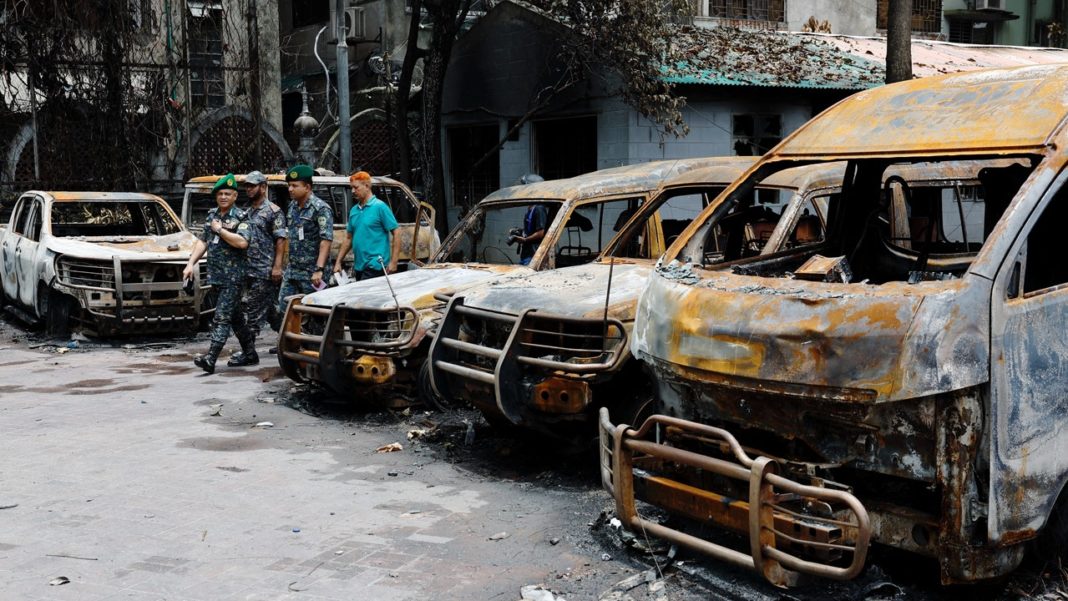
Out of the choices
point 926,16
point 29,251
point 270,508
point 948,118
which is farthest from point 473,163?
point 948,118

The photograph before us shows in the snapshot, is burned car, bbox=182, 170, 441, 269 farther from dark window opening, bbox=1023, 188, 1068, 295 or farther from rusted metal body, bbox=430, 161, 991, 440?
dark window opening, bbox=1023, 188, 1068, 295

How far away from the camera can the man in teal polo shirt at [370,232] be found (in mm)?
9914

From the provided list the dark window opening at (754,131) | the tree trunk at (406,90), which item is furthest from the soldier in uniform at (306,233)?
the dark window opening at (754,131)

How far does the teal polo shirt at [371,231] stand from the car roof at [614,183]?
4.62 ft

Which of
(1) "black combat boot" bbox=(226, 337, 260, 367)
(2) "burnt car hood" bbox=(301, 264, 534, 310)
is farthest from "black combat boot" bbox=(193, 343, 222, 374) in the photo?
A: (2) "burnt car hood" bbox=(301, 264, 534, 310)

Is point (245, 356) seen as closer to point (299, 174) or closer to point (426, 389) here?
point (299, 174)

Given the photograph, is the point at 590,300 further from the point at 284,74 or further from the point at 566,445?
the point at 284,74

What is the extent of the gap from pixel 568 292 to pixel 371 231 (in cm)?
379

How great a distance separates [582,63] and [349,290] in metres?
9.51

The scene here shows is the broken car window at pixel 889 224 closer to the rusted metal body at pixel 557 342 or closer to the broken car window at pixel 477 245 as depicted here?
the rusted metal body at pixel 557 342

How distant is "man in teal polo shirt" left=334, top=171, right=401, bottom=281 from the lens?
991 cm

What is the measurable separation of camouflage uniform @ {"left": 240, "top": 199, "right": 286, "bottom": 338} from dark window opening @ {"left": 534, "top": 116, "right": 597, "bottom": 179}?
27.4 ft

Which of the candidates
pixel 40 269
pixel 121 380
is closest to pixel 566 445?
pixel 121 380

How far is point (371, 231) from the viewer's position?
993 centimetres
